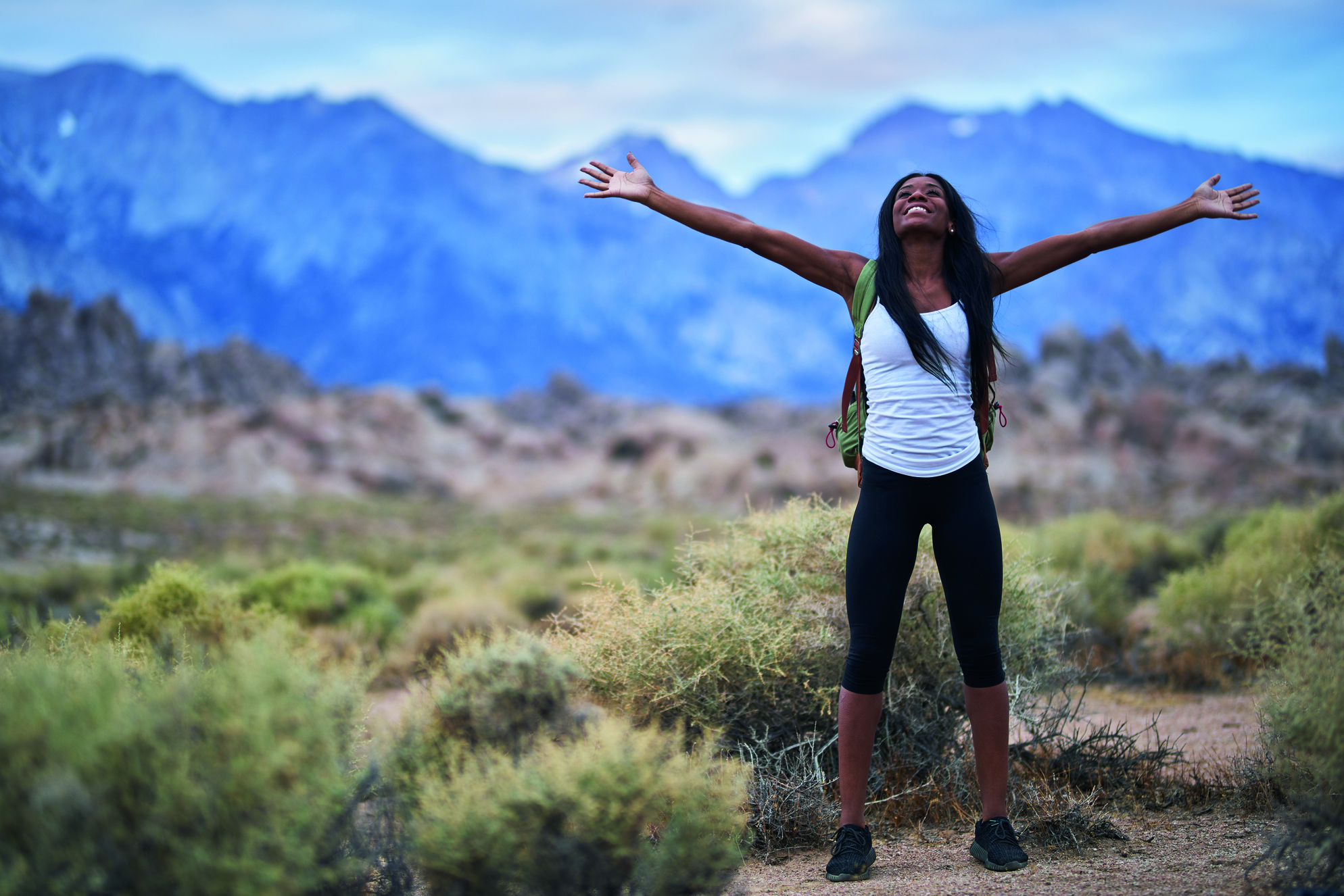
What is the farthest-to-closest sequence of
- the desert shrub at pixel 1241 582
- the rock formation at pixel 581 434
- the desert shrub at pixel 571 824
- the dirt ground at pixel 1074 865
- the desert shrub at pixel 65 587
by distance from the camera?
the rock formation at pixel 581 434 < the desert shrub at pixel 65 587 < the desert shrub at pixel 1241 582 < the dirt ground at pixel 1074 865 < the desert shrub at pixel 571 824

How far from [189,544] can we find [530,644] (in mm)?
25239

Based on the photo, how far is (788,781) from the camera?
3760 millimetres

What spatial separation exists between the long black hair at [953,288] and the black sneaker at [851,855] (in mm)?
→ 1502

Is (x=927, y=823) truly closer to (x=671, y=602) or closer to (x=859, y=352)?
(x=671, y=602)

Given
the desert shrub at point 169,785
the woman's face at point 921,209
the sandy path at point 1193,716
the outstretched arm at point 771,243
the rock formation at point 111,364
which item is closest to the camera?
the desert shrub at point 169,785

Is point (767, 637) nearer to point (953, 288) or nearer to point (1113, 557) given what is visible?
point (953, 288)

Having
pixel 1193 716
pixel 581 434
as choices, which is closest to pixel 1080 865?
pixel 1193 716

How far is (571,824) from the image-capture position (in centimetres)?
243

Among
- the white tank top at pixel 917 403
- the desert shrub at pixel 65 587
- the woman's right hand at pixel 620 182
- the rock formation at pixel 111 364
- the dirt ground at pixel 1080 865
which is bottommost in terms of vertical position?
the desert shrub at pixel 65 587

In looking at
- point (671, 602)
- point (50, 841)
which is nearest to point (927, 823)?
point (671, 602)

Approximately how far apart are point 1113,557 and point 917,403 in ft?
29.5

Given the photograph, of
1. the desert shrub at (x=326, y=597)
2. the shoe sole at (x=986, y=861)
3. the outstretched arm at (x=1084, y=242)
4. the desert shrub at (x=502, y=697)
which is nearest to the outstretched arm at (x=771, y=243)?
the outstretched arm at (x=1084, y=242)

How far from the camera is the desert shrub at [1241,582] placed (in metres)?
6.69

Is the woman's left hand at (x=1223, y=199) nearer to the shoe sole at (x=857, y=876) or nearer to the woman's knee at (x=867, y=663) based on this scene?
the woman's knee at (x=867, y=663)
